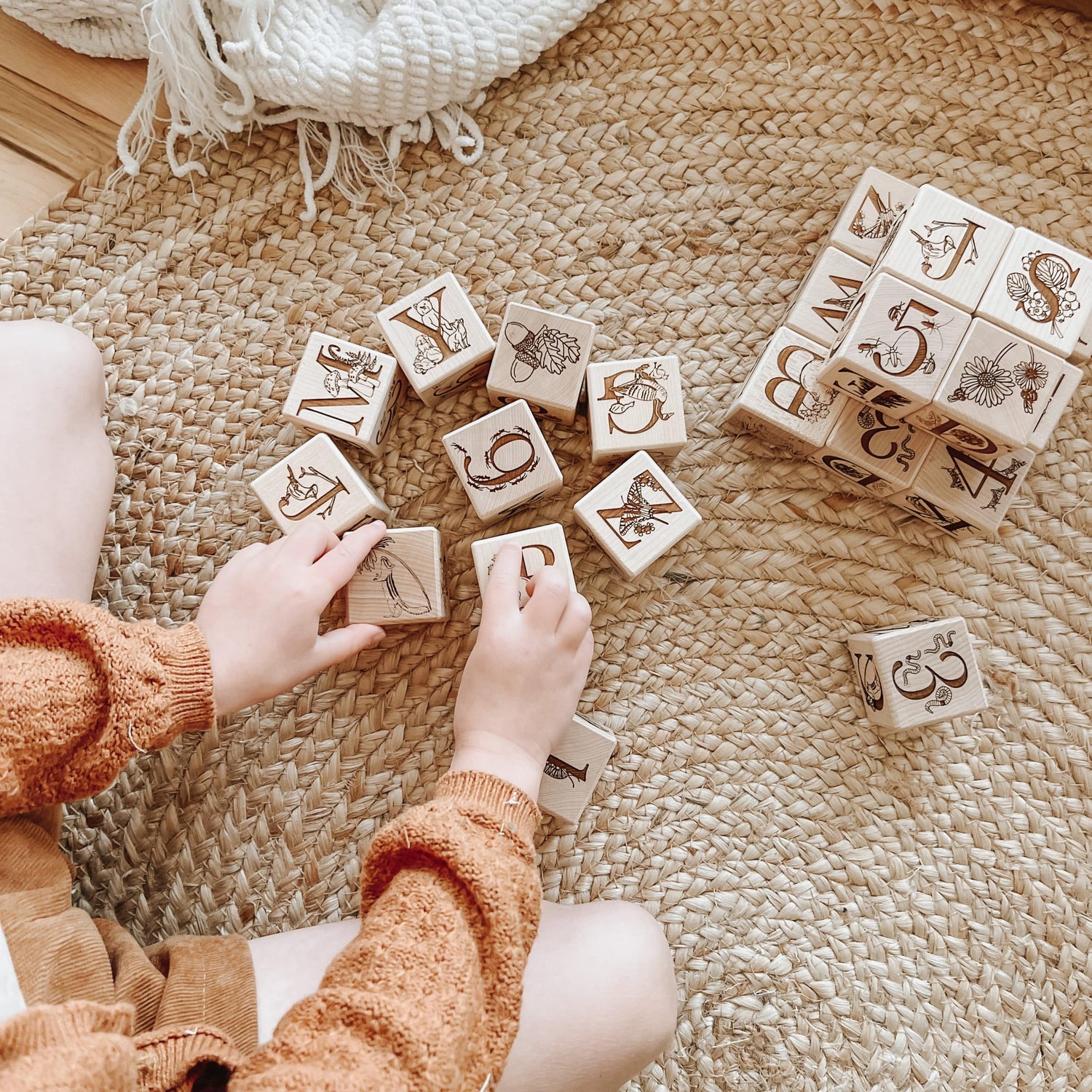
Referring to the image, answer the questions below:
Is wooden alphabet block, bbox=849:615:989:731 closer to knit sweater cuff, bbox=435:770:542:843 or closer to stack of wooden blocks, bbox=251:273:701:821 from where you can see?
stack of wooden blocks, bbox=251:273:701:821

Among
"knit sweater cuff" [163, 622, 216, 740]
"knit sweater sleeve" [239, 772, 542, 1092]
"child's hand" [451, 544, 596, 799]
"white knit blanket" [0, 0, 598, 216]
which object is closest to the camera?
"knit sweater sleeve" [239, 772, 542, 1092]

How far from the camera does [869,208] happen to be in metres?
0.84

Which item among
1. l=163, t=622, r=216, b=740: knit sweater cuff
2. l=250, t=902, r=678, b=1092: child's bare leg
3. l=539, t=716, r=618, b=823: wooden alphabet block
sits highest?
l=163, t=622, r=216, b=740: knit sweater cuff

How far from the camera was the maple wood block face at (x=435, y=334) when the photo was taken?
2.70ft

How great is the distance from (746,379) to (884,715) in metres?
0.34

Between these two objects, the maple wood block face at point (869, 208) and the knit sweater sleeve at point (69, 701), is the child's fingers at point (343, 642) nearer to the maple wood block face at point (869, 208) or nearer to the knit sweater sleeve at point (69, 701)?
the knit sweater sleeve at point (69, 701)

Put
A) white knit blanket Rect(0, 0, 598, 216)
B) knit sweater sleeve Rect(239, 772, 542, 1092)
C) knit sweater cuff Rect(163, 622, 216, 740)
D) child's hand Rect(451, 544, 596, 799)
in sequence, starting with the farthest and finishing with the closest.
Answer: white knit blanket Rect(0, 0, 598, 216), child's hand Rect(451, 544, 596, 799), knit sweater cuff Rect(163, 622, 216, 740), knit sweater sleeve Rect(239, 772, 542, 1092)

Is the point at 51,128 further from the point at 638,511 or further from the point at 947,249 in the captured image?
the point at 947,249

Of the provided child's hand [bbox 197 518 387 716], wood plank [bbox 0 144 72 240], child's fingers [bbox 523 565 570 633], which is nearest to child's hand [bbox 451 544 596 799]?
child's fingers [bbox 523 565 570 633]

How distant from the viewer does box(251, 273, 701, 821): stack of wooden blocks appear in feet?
2.65

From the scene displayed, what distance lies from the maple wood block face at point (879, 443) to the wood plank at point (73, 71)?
2.56 feet

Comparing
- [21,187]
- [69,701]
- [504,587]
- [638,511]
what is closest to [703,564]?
[638,511]

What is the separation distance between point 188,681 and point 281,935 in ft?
0.75

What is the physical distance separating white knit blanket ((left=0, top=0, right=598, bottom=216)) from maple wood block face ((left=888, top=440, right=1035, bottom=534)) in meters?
0.52
